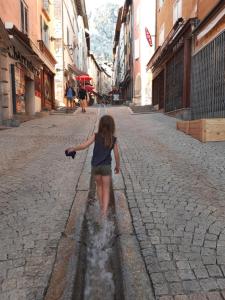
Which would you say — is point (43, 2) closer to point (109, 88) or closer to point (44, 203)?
point (44, 203)

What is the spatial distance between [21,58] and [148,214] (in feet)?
47.2

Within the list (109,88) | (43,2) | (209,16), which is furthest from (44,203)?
(109,88)

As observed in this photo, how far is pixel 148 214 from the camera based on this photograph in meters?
4.50

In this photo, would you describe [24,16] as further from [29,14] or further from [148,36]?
[148,36]

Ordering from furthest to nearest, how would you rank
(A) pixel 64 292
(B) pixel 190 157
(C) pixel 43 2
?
1. (C) pixel 43 2
2. (B) pixel 190 157
3. (A) pixel 64 292

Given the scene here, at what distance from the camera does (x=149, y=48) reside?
2994 centimetres

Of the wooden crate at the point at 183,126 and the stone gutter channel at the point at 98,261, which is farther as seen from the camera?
the wooden crate at the point at 183,126

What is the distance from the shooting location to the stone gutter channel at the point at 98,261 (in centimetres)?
298

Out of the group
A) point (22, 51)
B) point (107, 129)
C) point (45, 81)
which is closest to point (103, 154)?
point (107, 129)

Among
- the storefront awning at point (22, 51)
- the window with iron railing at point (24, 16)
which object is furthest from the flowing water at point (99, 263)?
the window with iron railing at point (24, 16)

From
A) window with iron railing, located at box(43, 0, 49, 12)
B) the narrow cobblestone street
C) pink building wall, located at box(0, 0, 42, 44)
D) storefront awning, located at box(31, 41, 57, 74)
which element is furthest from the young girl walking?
window with iron railing, located at box(43, 0, 49, 12)

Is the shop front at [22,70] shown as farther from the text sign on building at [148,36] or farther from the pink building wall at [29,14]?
the text sign on building at [148,36]

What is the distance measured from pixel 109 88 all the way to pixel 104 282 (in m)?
106

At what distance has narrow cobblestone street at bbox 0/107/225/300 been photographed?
10.1 ft
